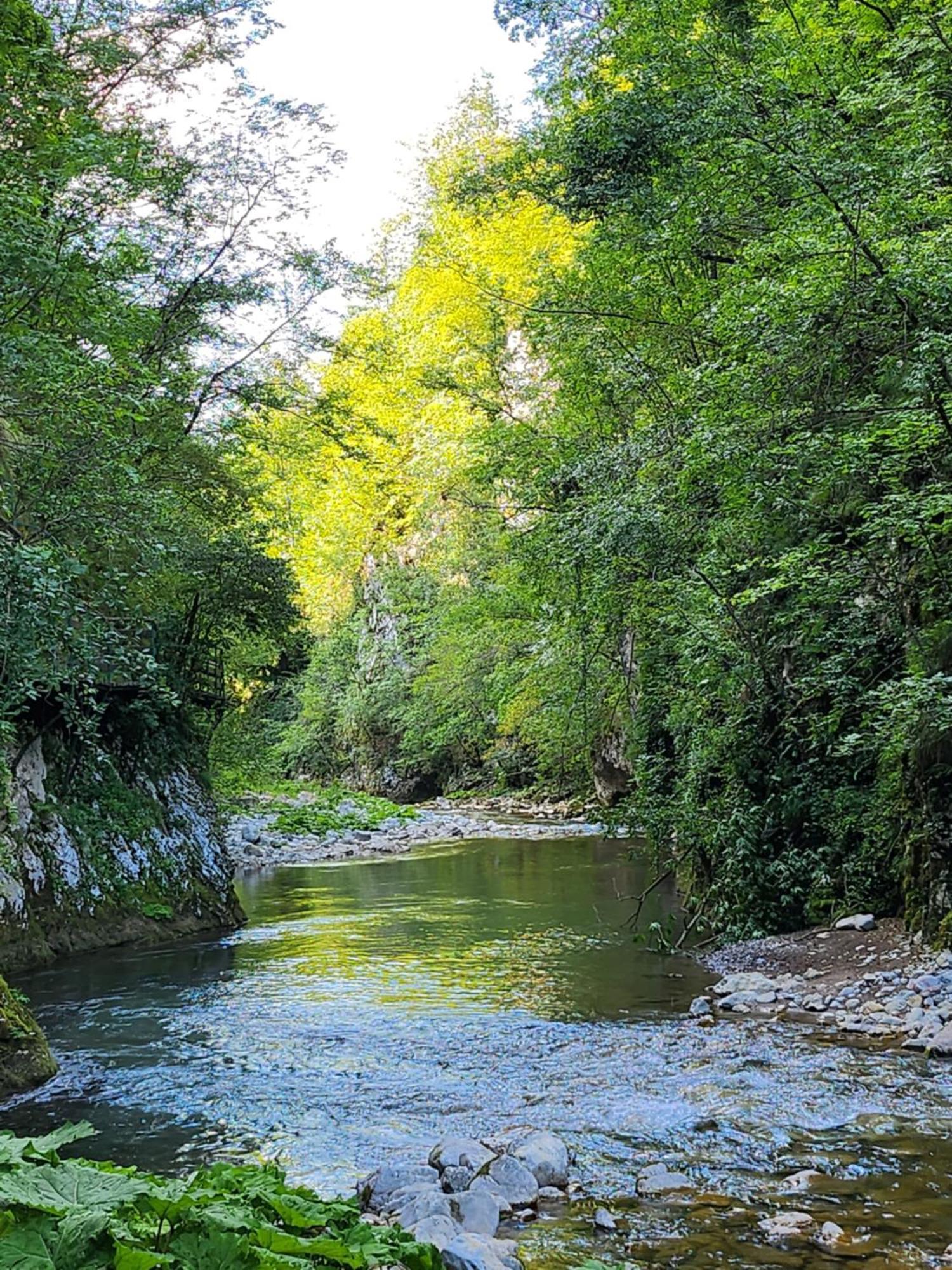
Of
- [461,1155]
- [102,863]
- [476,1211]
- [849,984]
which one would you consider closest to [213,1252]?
[476,1211]

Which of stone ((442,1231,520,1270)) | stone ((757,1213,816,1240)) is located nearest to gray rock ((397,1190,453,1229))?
stone ((442,1231,520,1270))

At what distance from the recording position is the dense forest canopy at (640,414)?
6637 mm

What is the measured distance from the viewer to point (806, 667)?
9266 mm

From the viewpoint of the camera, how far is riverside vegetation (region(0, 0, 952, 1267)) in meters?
6.48

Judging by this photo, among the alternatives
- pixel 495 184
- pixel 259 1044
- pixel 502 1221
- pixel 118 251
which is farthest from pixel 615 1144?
pixel 495 184

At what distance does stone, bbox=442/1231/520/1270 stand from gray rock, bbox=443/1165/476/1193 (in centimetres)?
52

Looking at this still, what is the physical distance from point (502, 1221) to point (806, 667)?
659 cm

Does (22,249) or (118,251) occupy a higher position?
(118,251)

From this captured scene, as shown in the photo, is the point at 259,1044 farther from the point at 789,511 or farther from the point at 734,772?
the point at 789,511

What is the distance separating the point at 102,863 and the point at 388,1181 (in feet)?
24.2

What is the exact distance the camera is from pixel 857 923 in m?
7.97

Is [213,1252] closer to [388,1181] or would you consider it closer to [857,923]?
[388,1181]

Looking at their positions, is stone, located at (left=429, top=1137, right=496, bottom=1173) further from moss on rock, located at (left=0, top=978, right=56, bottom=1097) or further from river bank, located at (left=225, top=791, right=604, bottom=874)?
river bank, located at (left=225, top=791, right=604, bottom=874)

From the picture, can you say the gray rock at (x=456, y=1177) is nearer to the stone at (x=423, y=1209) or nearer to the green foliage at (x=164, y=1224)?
the stone at (x=423, y=1209)
